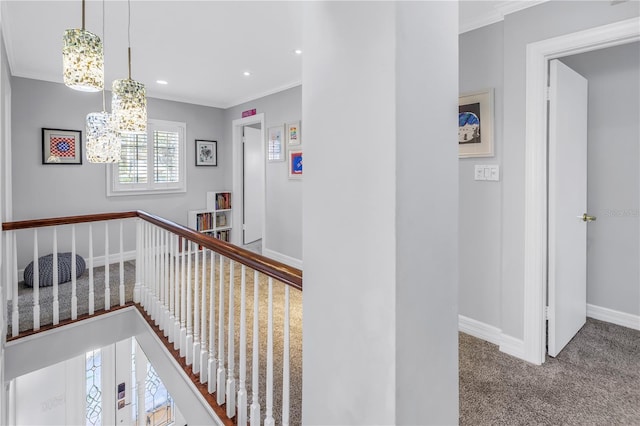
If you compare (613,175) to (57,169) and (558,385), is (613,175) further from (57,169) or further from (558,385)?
(57,169)

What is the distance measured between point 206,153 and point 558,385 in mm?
5246

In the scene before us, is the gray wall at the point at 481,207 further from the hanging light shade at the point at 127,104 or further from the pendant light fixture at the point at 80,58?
the pendant light fixture at the point at 80,58

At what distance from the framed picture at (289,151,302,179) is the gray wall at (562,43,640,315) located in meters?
2.89

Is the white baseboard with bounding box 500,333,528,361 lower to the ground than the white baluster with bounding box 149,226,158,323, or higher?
lower

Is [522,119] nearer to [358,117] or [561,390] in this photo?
[561,390]

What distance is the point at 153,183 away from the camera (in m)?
4.93

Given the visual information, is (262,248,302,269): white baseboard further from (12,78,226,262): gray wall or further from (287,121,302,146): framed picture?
(12,78,226,262): gray wall

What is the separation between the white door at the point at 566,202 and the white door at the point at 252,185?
4.41 metres

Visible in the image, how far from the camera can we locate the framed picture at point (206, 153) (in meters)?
5.38

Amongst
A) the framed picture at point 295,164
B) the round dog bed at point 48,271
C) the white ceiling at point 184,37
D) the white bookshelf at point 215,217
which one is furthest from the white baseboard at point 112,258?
the framed picture at point 295,164

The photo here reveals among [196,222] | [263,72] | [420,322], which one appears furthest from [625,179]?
[196,222]

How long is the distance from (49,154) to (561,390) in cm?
540

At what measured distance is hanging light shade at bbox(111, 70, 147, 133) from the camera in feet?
6.34

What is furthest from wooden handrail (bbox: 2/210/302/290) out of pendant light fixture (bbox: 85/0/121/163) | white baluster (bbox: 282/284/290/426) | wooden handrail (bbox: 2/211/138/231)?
pendant light fixture (bbox: 85/0/121/163)
